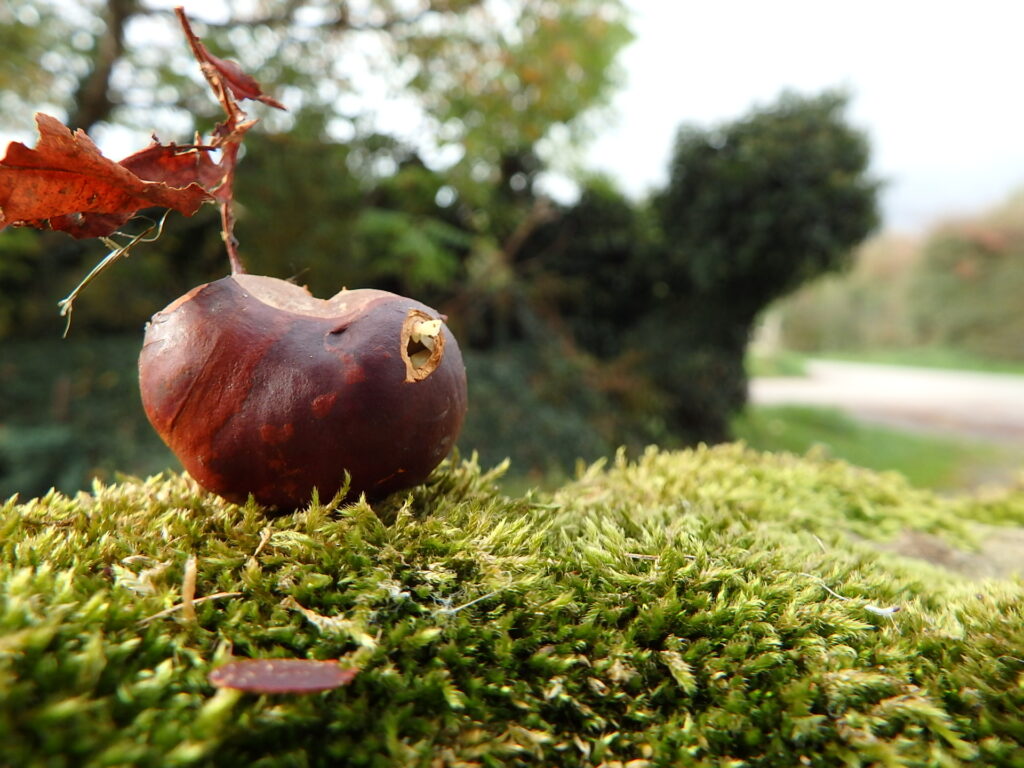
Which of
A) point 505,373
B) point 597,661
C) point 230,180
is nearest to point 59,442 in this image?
point 505,373

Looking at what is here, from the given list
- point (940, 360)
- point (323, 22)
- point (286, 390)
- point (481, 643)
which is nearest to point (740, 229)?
point (323, 22)

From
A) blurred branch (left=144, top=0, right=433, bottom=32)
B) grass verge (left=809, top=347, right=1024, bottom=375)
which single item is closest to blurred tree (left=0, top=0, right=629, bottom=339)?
blurred branch (left=144, top=0, right=433, bottom=32)

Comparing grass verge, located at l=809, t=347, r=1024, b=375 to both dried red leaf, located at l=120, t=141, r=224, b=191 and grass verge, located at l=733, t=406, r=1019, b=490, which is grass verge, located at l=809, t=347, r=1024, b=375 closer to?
grass verge, located at l=733, t=406, r=1019, b=490

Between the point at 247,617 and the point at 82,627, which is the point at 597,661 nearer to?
the point at 247,617

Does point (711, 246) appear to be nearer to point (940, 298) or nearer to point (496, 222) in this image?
point (496, 222)

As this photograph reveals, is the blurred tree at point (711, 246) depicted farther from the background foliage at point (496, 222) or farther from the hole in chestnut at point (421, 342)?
the hole in chestnut at point (421, 342)


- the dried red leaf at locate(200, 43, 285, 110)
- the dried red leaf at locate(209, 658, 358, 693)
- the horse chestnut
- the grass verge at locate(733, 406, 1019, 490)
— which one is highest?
the dried red leaf at locate(200, 43, 285, 110)
